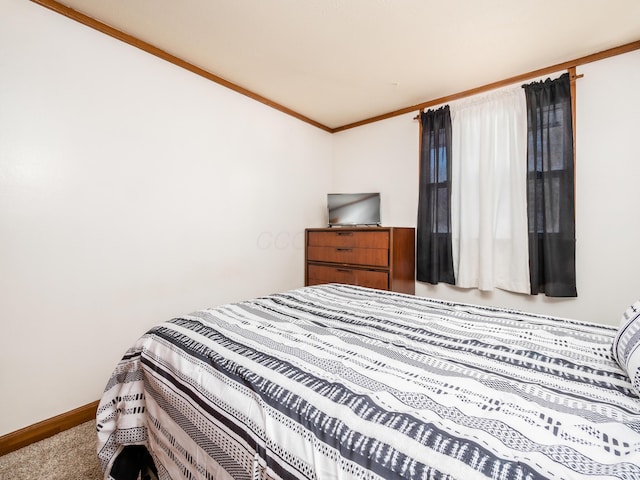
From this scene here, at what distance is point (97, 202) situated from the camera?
186 centimetres

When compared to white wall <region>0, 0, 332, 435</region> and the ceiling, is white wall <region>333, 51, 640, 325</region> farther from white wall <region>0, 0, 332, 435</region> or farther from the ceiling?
white wall <region>0, 0, 332, 435</region>

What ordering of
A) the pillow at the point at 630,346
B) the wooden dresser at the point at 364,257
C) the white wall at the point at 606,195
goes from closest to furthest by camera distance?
1. the pillow at the point at 630,346
2. the white wall at the point at 606,195
3. the wooden dresser at the point at 364,257

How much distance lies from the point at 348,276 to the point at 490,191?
1501 mm

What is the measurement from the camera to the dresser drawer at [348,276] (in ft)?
9.07

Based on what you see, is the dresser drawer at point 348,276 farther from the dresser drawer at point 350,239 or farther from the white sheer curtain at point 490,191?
the white sheer curtain at point 490,191

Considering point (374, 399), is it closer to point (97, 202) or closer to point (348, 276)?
point (97, 202)

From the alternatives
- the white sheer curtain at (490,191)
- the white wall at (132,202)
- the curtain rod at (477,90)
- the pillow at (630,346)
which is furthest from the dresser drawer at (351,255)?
the pillow at (630,346)

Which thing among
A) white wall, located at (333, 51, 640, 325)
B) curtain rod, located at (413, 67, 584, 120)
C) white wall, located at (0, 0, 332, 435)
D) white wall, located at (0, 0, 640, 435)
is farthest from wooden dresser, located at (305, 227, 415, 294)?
curtain rod, located at (413, 67, 584, 120)

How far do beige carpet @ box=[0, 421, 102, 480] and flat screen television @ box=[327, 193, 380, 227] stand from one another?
255cm

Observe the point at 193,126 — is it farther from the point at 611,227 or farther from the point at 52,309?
the point at 611,227

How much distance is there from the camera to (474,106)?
2.67 m

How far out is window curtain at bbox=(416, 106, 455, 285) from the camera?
280 cm

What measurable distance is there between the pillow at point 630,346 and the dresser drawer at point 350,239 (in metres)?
1.87

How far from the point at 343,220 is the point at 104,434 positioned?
2.55 m
